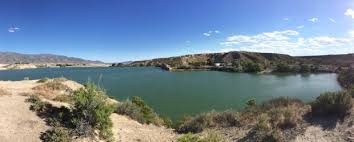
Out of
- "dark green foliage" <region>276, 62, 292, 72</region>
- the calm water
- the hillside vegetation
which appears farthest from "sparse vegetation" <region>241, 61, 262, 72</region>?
the calm water

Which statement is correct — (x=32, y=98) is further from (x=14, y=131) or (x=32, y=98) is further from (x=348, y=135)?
(x=348, y=135)

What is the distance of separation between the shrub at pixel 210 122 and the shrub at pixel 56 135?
6.64 m

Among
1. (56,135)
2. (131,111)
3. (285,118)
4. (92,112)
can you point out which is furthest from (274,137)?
(131,111)

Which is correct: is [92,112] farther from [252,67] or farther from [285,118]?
[252,67]

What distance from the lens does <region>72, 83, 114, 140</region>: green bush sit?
12.6m

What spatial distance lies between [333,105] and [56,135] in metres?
13.3

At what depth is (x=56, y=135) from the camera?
1098cm

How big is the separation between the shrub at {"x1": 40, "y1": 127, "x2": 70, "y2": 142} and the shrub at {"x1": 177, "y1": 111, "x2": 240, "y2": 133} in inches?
262

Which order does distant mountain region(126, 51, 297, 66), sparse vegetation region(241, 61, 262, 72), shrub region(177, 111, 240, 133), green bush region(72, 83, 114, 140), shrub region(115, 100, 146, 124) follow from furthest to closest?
1. distant mountain region(126, 51, 297, 66)
2. sparse vegetation region(241, 61, 262, 72)
3. shrub region(115, 100, 146, 124)
4. shrub region(177, 111, 240, 133)
5. green bush region(72, 83, 114, 140)

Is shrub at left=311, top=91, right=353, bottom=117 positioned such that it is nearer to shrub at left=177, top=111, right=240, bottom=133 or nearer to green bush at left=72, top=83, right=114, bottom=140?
shrub at left=177, top=111, right=240, bottom=133

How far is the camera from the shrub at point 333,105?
14169 millimetres

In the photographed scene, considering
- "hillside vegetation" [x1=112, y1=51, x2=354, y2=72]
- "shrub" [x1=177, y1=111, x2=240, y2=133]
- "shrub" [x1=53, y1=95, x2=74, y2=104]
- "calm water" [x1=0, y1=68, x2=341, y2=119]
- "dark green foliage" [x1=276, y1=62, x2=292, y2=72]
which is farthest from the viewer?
"hillside vegetation" [x1=112, y1=51, x2=354, y2=72]

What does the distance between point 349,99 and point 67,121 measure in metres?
13.9

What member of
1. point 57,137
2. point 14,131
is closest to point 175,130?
point 57,137
